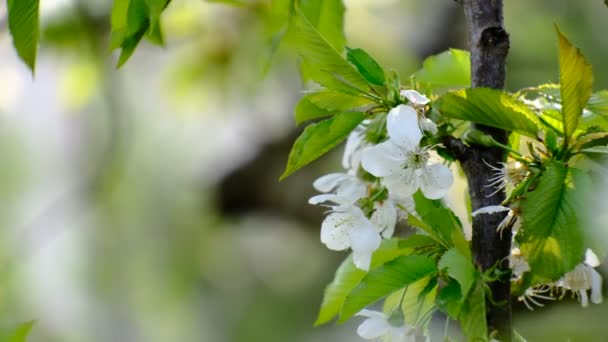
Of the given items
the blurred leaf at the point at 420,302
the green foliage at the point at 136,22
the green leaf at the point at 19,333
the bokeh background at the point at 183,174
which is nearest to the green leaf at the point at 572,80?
the blurred leaf at the point at 420,302

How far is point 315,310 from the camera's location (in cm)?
221

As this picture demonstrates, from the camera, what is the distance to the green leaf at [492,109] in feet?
1.37

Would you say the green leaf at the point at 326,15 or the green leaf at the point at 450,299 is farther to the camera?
the green leaf at the point at 326,15

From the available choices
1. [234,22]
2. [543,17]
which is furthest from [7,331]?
[543,17]

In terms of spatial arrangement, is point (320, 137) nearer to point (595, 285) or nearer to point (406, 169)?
point (406, 169)

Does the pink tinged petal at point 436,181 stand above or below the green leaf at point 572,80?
below

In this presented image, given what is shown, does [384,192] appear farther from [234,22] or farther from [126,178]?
[126,178]

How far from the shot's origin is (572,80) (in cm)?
40

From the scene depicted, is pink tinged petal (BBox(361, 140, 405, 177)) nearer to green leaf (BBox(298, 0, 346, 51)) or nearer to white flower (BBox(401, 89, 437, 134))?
white flower (BBox(401, 89, 437, 134))

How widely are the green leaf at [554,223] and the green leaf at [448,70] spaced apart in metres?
0.15

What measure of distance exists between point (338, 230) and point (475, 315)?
4.7 inches

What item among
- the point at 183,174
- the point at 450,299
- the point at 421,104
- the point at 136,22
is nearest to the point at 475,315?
the point at 450,299

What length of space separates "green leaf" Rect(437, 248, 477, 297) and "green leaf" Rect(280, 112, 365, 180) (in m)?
0.10

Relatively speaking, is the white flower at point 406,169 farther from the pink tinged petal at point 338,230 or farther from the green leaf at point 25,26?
the green leaf at point 25,26
